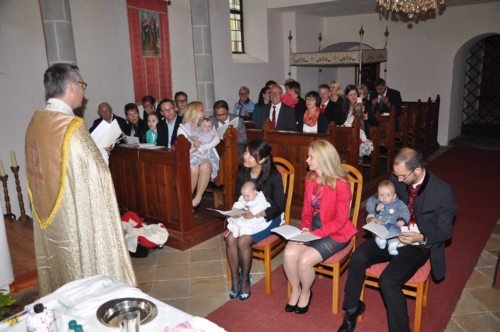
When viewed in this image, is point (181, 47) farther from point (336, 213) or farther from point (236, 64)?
point (336, 213)

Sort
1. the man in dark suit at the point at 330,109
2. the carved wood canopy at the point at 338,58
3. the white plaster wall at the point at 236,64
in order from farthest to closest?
the white plaster wall at the point at 236,64 < the carved wood canopy at the point at 338,58 < the man in dark suit at the point at 330,109

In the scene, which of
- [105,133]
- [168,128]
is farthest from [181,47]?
[105,133]

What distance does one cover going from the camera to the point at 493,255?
14.4 feet

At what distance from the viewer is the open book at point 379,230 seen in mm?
2935

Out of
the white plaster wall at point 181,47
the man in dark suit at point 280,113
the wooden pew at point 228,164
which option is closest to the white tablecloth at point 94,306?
the wooden pew at point 228,164

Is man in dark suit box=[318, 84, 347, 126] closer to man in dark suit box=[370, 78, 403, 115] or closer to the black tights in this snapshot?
man in dark suit box=[370, 78, 403, 115]

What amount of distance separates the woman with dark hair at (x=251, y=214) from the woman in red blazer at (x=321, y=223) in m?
0.35

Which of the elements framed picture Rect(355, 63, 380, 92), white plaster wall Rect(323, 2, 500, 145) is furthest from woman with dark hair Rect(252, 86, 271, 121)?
white plaster wall Rect(323, 2, 500, 145)

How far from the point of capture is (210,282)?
4.04 meters

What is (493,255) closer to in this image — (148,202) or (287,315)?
(287,315)

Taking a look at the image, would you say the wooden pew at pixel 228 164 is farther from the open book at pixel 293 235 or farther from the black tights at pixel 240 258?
the open book at pixel 293 235

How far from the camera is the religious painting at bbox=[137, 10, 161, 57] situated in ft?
25.6

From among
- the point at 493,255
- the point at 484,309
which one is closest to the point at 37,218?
the point at 484,309

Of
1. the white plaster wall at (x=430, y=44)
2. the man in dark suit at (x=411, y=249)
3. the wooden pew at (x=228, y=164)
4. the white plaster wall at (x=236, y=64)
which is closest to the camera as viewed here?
the man in dark suit at (x=411, y=249)
